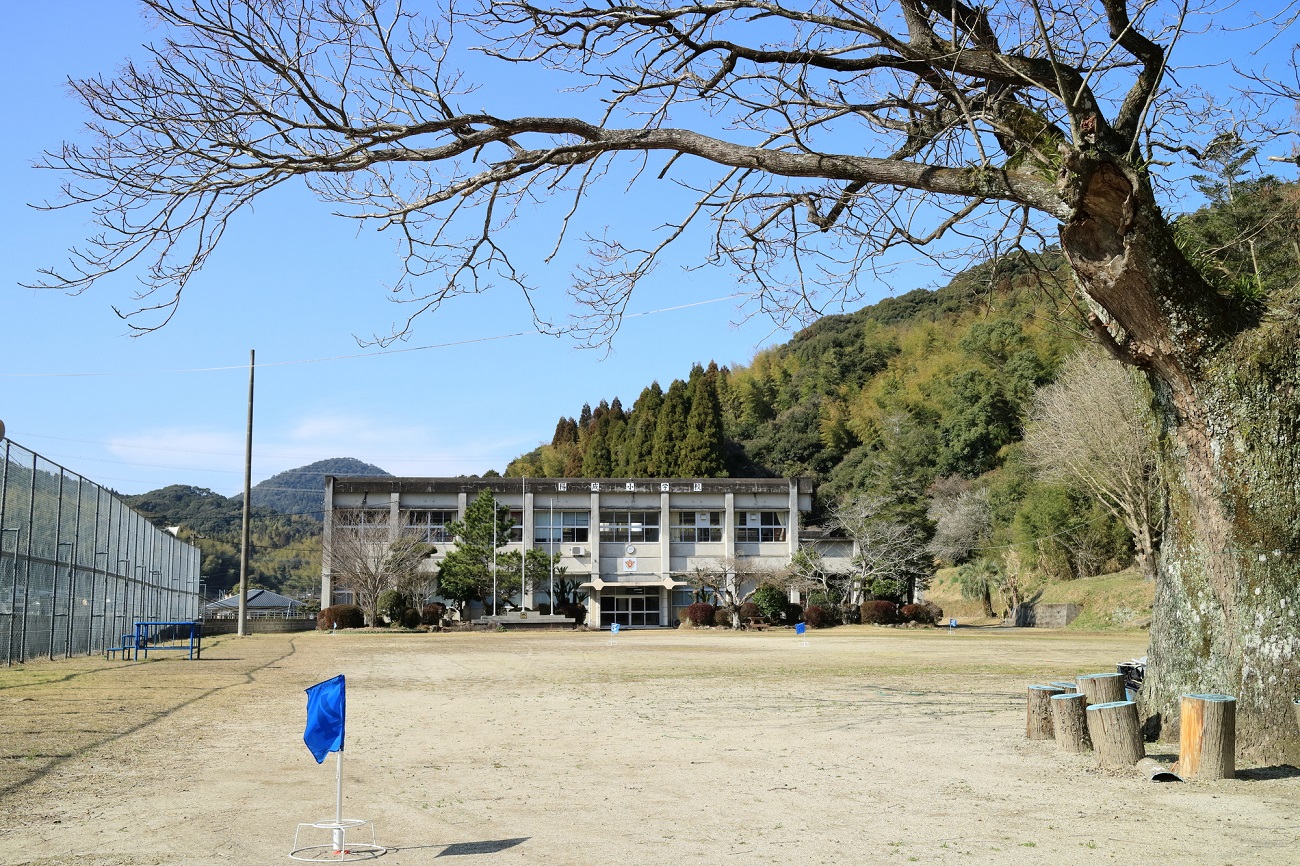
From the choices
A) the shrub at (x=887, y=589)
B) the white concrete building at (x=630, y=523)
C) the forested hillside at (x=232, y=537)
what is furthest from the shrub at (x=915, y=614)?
the forested hillside at (x=232, y=537)

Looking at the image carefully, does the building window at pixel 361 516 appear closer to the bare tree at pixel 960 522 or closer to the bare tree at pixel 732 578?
the bare tree at pixel 732 578

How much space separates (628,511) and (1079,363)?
30.1 m

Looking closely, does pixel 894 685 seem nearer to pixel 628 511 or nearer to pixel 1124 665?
pixel 1124 665

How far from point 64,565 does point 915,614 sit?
35789 millimetres

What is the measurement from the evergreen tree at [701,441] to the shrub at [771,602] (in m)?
21.8

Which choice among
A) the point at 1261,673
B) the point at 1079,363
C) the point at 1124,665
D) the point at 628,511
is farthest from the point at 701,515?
the point at 1261,673

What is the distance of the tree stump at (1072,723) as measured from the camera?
837 cm

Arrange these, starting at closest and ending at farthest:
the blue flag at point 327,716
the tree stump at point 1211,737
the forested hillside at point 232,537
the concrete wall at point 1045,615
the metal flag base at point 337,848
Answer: the metal flag base at point 337,848 → the blue flag at point 327,716 → the tree stump at point 1211,737 → the concrete wall at point 1045,615 → the forested hillside at point 232,537

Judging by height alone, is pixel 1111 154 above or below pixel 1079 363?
below

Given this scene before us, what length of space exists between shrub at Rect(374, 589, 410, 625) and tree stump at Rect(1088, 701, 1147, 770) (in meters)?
45.0

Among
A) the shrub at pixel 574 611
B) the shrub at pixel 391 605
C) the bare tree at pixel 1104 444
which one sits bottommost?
the shrub at pixel 574 611

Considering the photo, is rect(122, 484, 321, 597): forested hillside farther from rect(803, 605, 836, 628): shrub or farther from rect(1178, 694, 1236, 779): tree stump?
rect(1178, 694, 1236, 779): tree stump

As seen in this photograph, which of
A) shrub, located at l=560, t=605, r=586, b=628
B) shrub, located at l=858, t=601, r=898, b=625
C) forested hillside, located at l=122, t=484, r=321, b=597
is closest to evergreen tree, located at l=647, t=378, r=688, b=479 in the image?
shrub, located at l=560, t=605, r=586, b=628

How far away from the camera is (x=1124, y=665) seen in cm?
1173
